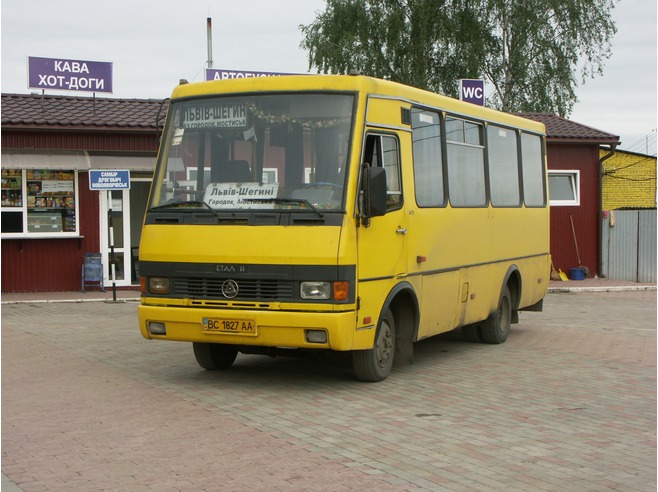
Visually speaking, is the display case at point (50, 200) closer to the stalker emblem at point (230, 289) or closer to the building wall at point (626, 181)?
the stalker emblem at point (230, 289)

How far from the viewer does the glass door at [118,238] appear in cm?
2275

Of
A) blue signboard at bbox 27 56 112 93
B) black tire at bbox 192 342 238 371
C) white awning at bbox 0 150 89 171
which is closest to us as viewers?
black tire at bbox 192 342 238 371

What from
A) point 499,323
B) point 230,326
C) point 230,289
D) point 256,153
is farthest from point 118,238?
point 230,326

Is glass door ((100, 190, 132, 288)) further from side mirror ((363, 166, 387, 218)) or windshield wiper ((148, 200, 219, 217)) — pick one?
side mirror ((363, 166, 387, 218))

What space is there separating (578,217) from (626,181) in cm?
590

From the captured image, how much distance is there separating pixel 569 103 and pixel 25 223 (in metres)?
29.5

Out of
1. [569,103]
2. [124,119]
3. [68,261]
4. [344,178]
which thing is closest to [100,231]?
[68,261]

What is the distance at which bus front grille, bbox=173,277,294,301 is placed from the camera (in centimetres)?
985

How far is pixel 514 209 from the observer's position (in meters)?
14.8

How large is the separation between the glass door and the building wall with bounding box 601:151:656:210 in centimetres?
1630

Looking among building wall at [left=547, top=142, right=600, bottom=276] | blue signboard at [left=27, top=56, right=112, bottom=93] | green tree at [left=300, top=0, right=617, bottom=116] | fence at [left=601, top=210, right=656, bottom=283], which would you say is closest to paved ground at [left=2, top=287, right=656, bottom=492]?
blue signboard at [left=27, top=56, right=112, bottom=93]

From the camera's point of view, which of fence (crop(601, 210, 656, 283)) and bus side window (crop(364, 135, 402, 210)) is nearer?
bus side window (crop(364, 135, 402, 210))

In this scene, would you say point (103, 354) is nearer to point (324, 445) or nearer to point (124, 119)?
point (324, 445)

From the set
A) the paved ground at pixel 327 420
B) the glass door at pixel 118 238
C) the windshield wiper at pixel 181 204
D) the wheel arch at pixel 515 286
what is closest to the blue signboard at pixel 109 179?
the glass door at pixel 118 238
